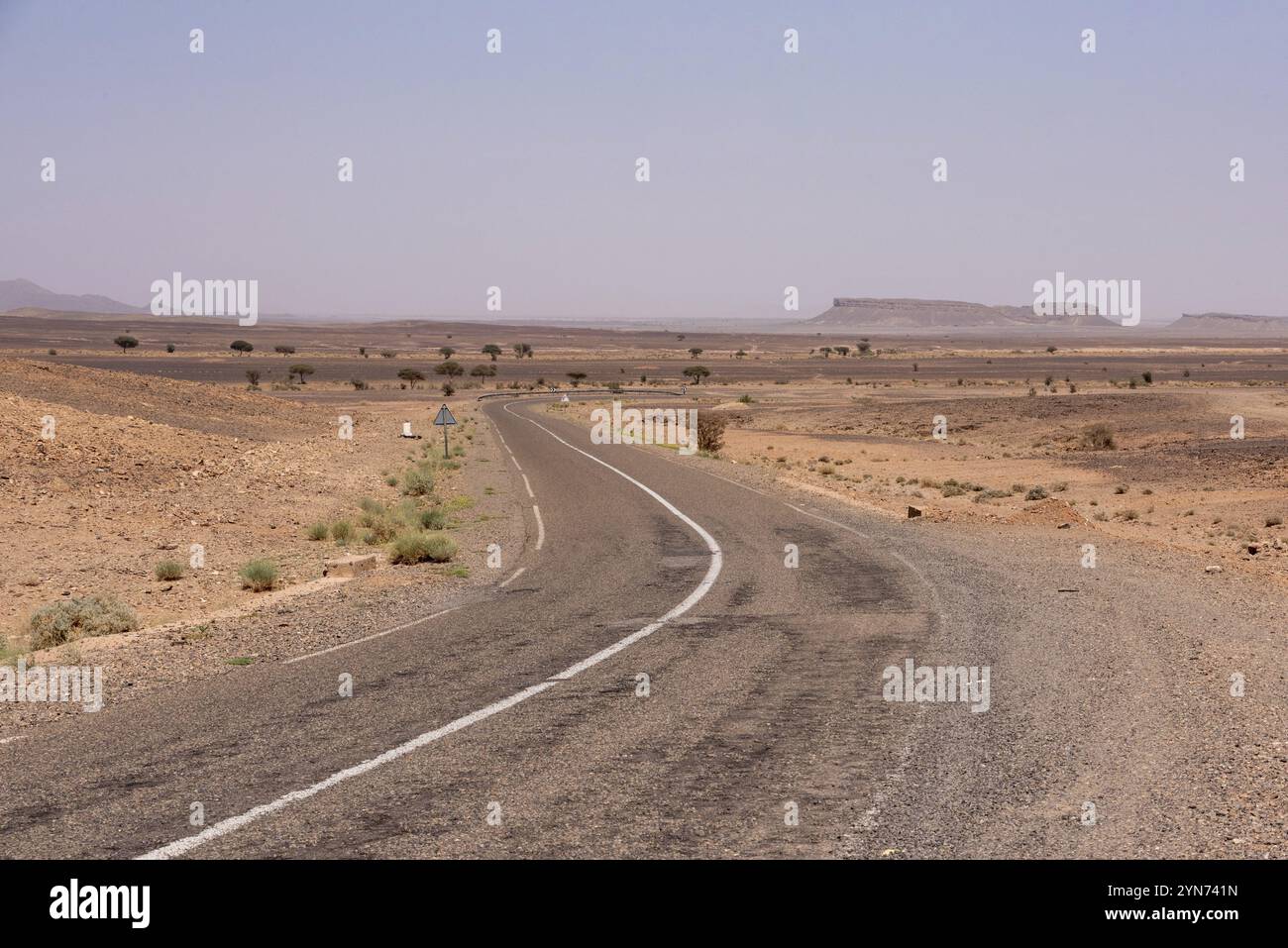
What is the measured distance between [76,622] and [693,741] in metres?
9.70

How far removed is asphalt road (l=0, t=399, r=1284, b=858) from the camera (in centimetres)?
632

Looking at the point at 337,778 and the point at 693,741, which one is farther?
the point at 693,741

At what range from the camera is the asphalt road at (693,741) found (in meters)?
6.32

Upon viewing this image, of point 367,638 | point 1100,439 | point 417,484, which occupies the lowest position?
point 367,638

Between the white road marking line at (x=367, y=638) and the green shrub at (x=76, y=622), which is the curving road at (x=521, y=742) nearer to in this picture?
the white road marking line at (x=367, y=638)

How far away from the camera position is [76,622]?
14.3m

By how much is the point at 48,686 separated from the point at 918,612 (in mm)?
9352

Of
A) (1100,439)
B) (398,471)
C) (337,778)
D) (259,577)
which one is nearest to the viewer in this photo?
(337,778)

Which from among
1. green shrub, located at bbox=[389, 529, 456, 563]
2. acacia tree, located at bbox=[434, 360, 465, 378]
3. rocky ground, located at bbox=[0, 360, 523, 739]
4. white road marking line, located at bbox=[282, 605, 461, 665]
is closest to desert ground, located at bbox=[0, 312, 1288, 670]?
Answer: rocky ground, located at bbox=[0, 360, 523, 739]

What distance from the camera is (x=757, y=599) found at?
47.8ft

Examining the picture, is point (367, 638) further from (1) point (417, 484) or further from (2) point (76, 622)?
(1) point (417, 484)

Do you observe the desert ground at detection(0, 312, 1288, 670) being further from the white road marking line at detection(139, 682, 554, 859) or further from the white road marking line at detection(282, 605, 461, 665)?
the white road marking line at detection(139, 682, 554, 859)

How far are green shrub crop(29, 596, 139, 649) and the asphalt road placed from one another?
13.1 feet

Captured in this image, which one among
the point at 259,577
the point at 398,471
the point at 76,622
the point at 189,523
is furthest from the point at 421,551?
the point at 398,471
